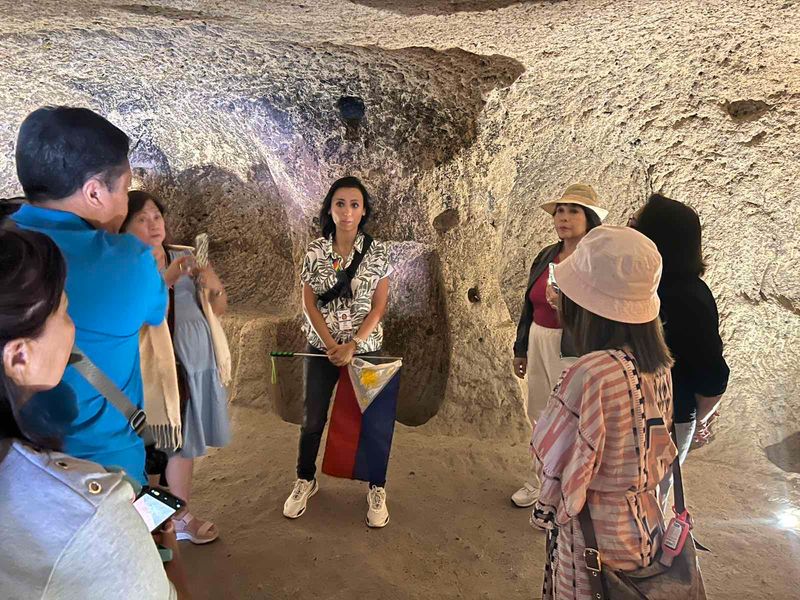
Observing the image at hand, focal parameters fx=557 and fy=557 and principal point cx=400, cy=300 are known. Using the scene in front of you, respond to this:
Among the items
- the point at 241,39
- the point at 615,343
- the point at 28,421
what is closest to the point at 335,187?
the point at 241,39

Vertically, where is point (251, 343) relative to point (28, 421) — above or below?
below

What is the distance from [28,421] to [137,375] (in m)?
0.63

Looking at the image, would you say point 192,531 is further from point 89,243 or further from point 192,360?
point 89,243

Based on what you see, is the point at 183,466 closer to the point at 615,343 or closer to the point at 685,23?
the point at 615,343

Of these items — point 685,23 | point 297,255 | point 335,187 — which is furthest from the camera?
point 297,255

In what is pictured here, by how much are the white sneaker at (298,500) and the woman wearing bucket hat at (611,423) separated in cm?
138

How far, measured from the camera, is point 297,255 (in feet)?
11.9

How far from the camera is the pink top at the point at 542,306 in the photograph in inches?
91.0

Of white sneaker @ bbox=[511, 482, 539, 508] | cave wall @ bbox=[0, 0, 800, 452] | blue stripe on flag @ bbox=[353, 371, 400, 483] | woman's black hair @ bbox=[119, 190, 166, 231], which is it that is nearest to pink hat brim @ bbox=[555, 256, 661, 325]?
cave wall @ bbox=[0, 0, 800, 452]

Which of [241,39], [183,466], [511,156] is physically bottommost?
[183,466]

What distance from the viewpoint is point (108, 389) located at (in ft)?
4.17

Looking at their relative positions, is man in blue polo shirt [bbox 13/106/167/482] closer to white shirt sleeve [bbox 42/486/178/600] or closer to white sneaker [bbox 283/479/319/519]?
white shirt sleeve [bbox 42/486/178/600]

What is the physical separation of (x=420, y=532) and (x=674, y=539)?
4.28ft

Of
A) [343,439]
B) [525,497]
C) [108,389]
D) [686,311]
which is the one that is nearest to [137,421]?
[108,389]
